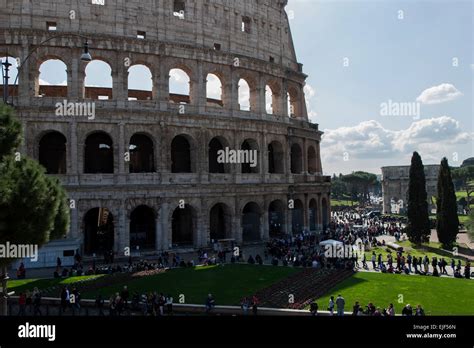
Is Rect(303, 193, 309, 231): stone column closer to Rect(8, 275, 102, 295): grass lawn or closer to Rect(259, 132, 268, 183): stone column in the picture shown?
Rect(259, 132, 268, 183): stone column

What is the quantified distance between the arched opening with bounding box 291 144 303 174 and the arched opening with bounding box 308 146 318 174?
280 centimetres

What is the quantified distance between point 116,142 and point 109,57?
6617mm

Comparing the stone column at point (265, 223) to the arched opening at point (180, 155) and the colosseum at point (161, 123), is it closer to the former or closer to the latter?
the colosseum at point (161, 123)

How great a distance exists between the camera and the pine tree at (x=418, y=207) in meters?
40.4

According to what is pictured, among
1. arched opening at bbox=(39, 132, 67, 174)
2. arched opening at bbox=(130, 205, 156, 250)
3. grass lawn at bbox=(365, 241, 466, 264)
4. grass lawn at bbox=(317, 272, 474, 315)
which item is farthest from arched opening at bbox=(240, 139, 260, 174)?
grass lawn at bbox=(317, 272, 474, 315)

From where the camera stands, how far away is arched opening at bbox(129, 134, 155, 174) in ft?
120

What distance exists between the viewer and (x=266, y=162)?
133ft

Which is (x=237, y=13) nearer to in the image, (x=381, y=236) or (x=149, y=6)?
(x=149, y=6)

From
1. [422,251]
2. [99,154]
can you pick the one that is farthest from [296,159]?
[99,154]

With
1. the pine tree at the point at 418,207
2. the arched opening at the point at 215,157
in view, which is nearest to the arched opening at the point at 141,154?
the arched opening at the point at 215,157

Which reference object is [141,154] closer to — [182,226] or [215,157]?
[215,157]

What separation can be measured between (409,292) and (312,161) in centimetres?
2733

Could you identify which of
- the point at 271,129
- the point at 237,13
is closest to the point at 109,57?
the point at 237,13

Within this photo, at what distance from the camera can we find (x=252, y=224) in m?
40.6
